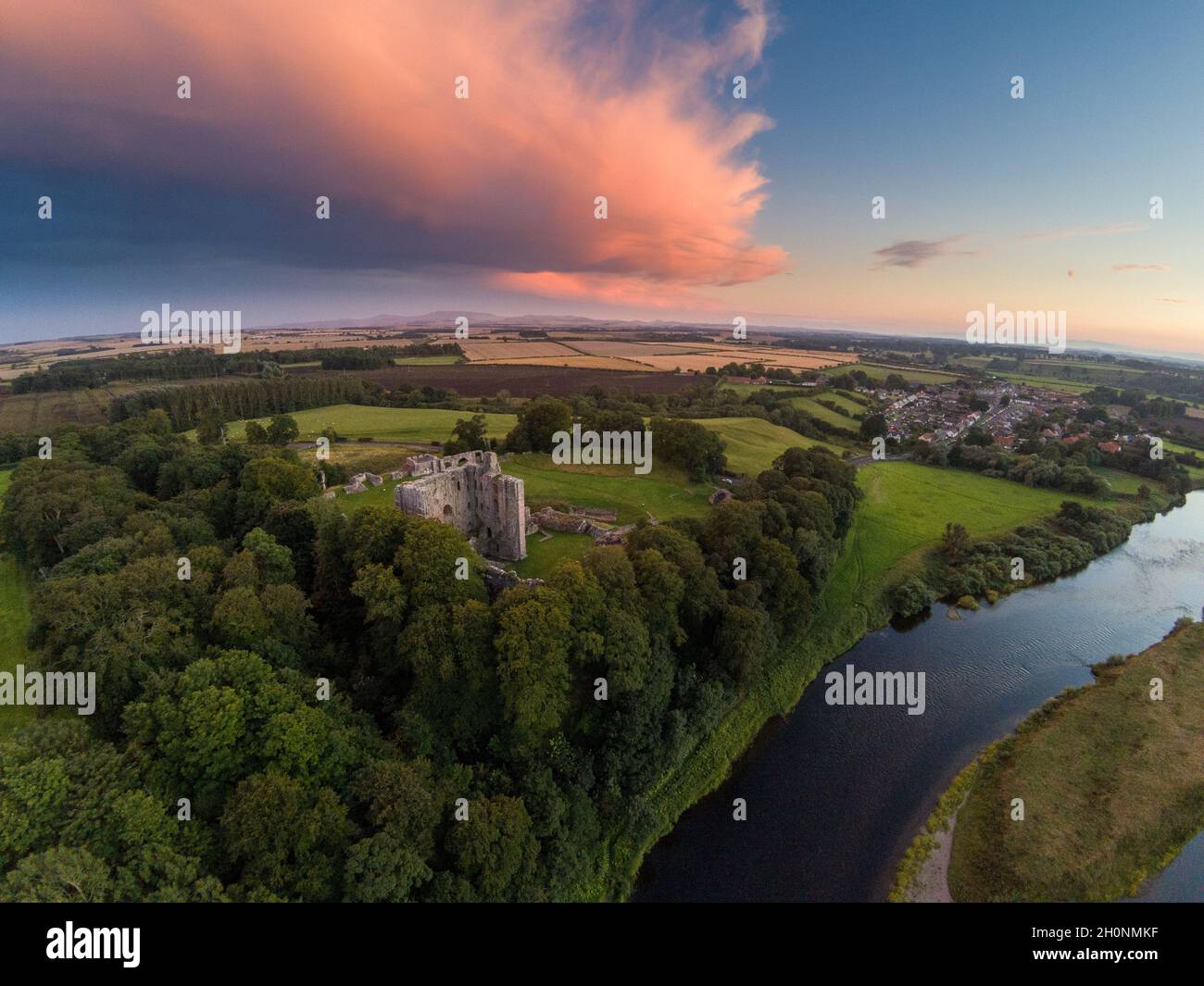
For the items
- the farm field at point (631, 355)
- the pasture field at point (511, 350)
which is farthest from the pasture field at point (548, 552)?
the pasture field at point (511, 350)

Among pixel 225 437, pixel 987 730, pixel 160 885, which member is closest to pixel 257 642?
pixel 160 885

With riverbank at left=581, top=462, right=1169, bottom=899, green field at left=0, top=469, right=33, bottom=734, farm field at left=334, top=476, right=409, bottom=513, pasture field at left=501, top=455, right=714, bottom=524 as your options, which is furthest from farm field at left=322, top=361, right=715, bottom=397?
green field at left=0, top=469, right=33, bottom=734

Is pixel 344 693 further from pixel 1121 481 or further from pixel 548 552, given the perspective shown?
Result: pixel 1121 481

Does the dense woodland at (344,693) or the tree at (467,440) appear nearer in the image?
the dense woodland at (344,693)

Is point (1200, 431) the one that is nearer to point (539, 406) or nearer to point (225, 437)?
point (539, 406)

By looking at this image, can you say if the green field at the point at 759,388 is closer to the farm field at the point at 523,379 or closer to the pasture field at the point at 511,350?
the farm field at the point at 523,379

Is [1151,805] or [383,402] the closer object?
[1151,805]

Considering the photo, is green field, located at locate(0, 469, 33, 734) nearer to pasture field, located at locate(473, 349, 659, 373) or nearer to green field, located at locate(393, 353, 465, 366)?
pasture field, located at locate(473, 349, 659, 373)
